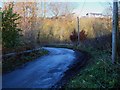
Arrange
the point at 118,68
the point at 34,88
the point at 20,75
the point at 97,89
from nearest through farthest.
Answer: the point at 97,89
the point at 34,88
the point at 118,68
the point at 20,75

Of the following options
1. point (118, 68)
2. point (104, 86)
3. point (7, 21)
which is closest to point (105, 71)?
point (118, 68)

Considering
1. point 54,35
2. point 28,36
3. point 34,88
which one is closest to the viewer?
point 34,88

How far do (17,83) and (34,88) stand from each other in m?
1.32

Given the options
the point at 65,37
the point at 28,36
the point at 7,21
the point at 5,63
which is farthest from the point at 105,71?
the point at 65,37

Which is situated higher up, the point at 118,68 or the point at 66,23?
the point at 66,23

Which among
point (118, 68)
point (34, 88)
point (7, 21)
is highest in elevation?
point (7, 21)

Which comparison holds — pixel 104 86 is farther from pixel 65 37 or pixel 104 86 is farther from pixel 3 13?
pixel 65 37

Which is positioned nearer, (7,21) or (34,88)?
(34,88)

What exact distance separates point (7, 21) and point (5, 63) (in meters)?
3.16

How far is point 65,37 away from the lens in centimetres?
6681

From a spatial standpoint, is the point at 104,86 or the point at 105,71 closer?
the point at 104,86

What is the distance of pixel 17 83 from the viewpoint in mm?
11164

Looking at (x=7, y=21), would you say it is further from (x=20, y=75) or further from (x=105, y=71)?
(x=105, y=71)

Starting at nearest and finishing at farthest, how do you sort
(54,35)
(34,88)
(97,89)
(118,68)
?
(97,89) < (34,88) < (118,68) < (54,35)
